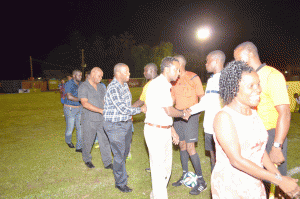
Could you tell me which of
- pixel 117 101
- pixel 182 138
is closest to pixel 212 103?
pixel 182 138

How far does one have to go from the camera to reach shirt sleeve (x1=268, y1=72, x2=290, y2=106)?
231cm

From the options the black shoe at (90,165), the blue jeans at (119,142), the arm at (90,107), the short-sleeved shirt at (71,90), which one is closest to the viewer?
the blue jeans at (119,142)

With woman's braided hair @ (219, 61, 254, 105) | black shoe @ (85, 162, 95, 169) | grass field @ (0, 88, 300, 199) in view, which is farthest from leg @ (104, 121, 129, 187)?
woman's braided hair @ (219, 61, 254, 105)

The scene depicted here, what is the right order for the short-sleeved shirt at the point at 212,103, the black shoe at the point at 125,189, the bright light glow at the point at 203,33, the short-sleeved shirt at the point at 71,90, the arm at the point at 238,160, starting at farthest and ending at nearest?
the bright light glow at the point at 203,33, the short-sleeved shirt at the point at 71,90, the black shoe at the point at 125,189, the short-sleeved shirt at the point at 212,103, the arm at the point at 238,160

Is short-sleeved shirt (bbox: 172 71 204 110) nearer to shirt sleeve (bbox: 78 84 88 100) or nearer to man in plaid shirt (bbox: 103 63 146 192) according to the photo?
man in plaid shirt (bbox: 103 63 146 192)

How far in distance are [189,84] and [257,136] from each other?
7.62 feet

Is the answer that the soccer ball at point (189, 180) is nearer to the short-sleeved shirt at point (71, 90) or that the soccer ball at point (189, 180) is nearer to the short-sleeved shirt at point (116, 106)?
the short-sleeved shirt at point (116, 106)

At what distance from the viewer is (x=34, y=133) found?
797 cm

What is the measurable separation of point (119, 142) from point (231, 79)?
246cm

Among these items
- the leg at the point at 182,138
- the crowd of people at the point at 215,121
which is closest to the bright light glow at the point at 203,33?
the crowd of people at the point at 215,121

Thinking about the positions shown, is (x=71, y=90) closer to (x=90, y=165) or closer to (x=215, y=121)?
(x=90, y=165)

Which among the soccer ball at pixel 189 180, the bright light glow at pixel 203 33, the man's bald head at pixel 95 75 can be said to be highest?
the bright light glow at pixel 203 33

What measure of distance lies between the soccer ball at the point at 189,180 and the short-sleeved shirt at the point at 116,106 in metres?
1.68

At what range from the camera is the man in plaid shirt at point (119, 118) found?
11.4 ft
